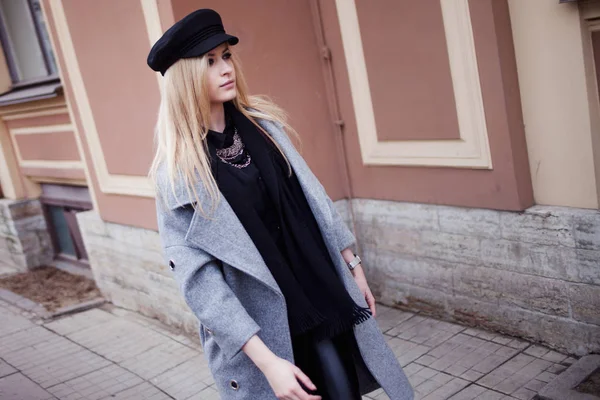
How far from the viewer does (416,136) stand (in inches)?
183

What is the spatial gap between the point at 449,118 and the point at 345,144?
1.05 m

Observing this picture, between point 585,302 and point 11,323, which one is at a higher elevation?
point 585,302

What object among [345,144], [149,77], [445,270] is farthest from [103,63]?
[445,270]

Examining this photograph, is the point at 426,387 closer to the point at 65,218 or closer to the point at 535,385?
the point at 535,385

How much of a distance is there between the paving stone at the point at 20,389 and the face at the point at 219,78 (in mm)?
3283

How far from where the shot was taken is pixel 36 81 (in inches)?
306

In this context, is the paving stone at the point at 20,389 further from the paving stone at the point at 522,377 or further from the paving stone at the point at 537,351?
the paving stone at the point at 537,351

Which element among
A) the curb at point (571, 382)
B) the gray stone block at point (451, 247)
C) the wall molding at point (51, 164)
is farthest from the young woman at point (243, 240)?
the wall molding at point (51, 164)

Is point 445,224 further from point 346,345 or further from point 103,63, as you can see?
point 103,63

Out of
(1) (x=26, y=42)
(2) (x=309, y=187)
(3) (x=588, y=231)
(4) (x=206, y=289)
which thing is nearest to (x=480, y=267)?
(3) (x=588, y=231)

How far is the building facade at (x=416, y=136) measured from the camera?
152 inches

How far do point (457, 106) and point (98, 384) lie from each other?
9.85 feet

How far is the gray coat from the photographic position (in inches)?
90.0

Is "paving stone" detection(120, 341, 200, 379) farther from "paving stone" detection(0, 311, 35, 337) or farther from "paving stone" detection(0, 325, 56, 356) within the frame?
"paving stone" detection(0, 311, 35, 337)
